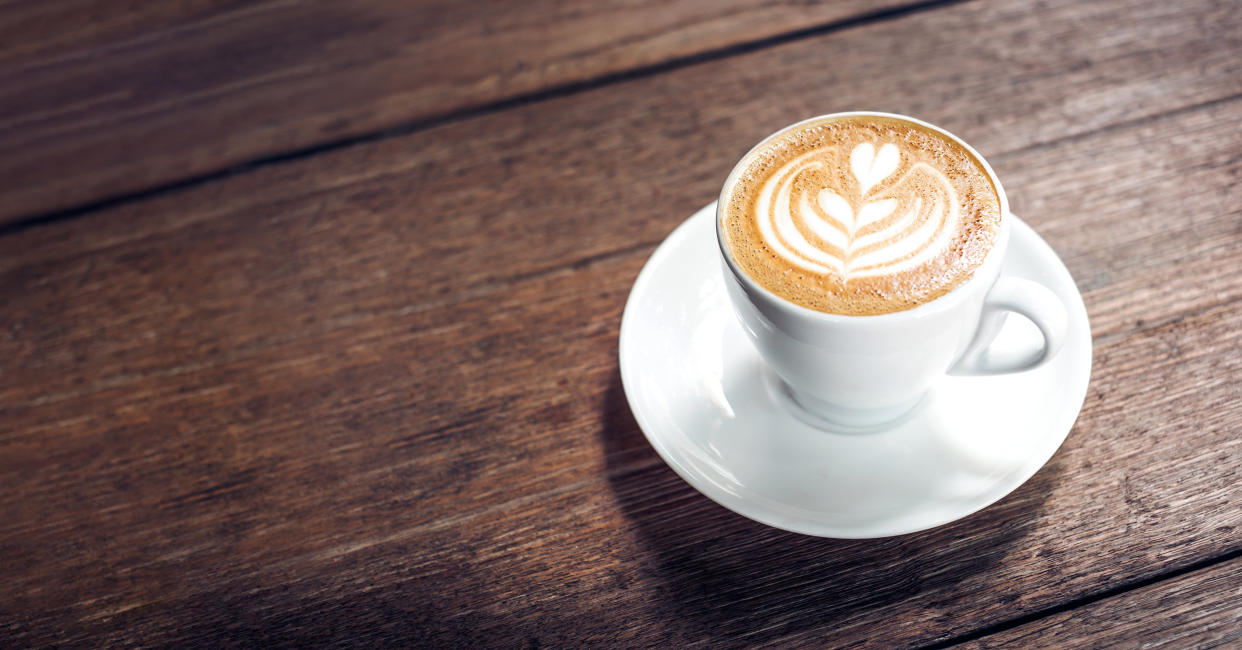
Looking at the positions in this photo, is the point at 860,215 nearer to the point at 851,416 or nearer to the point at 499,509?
the point at 851,416

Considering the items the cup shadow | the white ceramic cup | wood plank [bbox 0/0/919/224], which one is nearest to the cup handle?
the white ceramic cup

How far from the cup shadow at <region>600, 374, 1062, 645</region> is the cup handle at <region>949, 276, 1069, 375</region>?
0.10 m

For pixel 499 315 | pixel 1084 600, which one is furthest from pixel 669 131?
pixel 1084 600

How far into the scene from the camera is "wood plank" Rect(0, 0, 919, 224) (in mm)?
1038

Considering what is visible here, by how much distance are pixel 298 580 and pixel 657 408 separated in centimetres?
32

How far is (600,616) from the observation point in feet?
2.17

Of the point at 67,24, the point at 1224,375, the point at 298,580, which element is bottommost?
the point at 298,580

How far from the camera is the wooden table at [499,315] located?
66 cm

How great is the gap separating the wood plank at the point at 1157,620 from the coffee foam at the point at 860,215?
249 millimetres

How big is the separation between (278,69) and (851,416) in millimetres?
850

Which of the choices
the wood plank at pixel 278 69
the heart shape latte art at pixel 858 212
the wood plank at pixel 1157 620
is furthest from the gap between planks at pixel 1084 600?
the wood plank at pixel 278 69

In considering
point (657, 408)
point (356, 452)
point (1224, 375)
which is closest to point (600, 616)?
point (657, 408)

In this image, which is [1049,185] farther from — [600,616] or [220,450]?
[220,450]

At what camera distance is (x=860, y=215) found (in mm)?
Result: 659
